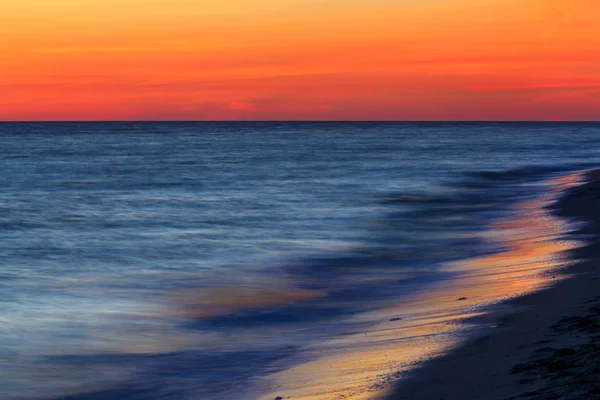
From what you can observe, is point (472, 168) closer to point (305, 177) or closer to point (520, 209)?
point (305, 177)

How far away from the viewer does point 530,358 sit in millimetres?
8500

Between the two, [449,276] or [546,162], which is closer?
[449,276]

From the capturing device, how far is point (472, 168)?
205 feet

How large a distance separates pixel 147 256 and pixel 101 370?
1063cm

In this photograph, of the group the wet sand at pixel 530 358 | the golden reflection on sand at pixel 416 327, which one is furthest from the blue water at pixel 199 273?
the wet sand at pixel 530 358

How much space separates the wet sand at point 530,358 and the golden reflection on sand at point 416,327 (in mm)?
385

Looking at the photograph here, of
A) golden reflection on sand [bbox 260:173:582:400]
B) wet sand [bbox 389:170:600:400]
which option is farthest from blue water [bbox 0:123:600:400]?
wet sand [bbox 389:170:600:400]

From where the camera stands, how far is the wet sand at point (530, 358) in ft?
24.5

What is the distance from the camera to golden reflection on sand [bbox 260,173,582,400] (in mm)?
8812

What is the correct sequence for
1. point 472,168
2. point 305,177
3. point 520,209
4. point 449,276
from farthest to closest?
point 472,168
point 305,177
point 520,209
point 449,276

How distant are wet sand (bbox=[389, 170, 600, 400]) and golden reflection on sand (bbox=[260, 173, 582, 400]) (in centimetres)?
39

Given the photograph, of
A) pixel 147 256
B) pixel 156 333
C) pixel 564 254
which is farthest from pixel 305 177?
pixel 156 333

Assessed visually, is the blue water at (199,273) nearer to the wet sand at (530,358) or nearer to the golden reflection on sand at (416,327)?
the golden reflection on sand at (416,327)

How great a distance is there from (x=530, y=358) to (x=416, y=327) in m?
2.82
